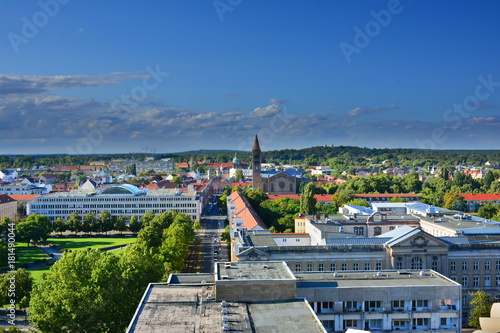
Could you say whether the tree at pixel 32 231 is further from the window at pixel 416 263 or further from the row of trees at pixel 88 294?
the window at pixel 416 263

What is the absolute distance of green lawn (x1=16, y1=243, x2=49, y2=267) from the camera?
8050cm

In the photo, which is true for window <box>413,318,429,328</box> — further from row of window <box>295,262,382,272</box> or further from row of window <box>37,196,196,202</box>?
row of window <box>37,196,196,202</box>

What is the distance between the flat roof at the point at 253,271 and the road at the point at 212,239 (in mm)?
34614

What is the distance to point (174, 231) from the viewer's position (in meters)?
75.2

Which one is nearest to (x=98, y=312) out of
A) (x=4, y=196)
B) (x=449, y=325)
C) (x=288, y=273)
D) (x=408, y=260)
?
(x=288, y=273)

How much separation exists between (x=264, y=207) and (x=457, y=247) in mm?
73417

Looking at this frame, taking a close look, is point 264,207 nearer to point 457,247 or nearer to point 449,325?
point 457,247

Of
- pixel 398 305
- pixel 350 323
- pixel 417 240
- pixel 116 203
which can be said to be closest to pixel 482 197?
pixel 417 240

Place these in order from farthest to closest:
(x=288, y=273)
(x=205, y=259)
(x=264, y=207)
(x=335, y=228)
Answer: (x=264, y=207), (x=205, y=259), (x=335, y=228), (x=288, y=273)

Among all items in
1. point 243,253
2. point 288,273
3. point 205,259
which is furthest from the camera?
point 205,259

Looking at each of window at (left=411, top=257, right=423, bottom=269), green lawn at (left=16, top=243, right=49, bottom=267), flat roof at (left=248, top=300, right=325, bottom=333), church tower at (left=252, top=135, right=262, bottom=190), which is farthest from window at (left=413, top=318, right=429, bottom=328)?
church tower at (left=252, top=135, right=262, bottom=190)

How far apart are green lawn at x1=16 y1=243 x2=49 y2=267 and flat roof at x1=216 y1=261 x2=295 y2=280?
2128 inches

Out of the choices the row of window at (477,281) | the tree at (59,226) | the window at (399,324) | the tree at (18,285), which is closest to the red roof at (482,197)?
the row of window at (477,281)

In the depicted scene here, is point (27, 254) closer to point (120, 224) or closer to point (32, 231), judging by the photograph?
point (32, 231)
